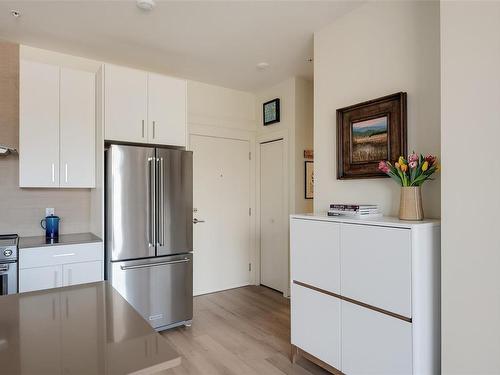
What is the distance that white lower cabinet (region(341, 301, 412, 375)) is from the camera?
1820 mm

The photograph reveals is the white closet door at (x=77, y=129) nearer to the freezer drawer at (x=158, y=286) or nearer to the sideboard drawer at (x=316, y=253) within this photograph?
the freezer drawer at (x=158, y=286)

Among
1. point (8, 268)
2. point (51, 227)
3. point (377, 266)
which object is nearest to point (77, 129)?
point (51, 227)

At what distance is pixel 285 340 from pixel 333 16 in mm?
2806

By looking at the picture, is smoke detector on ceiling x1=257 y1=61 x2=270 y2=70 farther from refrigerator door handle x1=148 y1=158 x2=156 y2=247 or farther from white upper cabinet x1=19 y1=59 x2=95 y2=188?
white upper cabinet x1=19 y1=59 x2=95 y2=188

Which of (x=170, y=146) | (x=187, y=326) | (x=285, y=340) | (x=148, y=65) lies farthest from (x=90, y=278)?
(x=148, y=65)

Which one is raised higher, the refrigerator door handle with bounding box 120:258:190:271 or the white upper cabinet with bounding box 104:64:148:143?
the white upper cabinet with bounding box 104:64:148:143

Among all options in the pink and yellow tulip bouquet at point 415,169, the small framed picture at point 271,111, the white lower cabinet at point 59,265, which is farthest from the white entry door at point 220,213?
the pink and yellow tulip bouquet at point 415,169

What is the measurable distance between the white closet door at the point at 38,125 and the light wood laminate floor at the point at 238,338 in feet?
6.18

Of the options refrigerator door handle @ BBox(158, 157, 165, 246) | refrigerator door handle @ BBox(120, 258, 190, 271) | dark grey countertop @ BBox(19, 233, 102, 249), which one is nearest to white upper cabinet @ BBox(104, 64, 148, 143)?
refrigerator door handle @ BBox(158, 157, 165, 246)

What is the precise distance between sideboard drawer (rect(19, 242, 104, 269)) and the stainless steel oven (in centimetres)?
7

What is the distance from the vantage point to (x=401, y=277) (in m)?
1.82

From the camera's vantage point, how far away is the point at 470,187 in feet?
5.37

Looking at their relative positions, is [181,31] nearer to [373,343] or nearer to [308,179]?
[308,179]

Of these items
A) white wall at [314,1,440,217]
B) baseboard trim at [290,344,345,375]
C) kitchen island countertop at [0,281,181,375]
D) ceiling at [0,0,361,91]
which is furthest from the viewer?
ceiling at [0,0,361,91]
